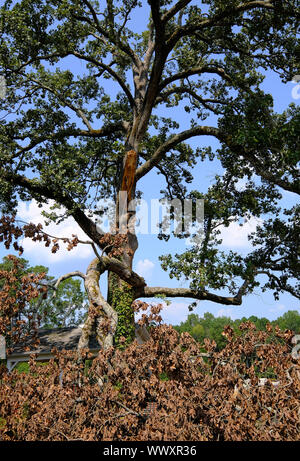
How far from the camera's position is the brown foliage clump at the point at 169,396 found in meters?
3.99

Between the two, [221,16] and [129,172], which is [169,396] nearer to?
[129,172]

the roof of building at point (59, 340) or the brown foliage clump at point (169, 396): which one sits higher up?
the brown foliage clump at point (169, 396)

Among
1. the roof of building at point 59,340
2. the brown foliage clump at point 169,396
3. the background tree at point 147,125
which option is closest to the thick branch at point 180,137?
the background tree at point 147,125

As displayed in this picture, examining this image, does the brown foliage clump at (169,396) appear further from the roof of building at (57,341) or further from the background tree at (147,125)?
the roof of building at (57,341)

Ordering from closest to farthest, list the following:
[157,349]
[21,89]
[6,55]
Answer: [157,349] < [6,55] < [21,89]

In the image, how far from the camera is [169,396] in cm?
442

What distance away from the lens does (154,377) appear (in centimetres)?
480

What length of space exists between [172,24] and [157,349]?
49.3ft

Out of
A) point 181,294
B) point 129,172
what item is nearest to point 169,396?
point 181,294

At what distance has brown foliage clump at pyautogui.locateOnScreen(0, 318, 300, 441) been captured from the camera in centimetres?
399

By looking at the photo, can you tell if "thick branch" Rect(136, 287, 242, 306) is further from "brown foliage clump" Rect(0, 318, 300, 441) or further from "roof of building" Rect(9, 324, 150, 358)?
"brown foliage clump" Rect(0, 318, 300, 441)
